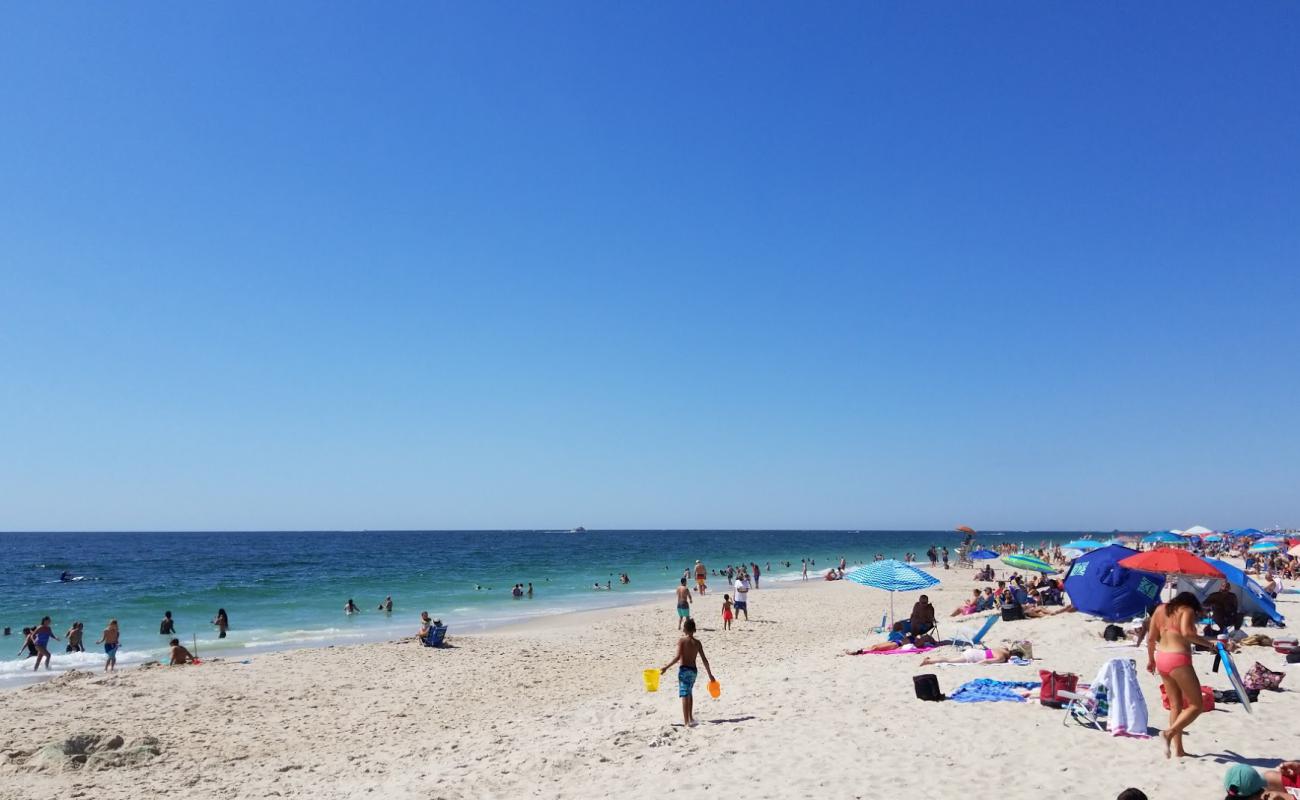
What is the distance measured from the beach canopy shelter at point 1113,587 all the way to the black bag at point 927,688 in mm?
8079

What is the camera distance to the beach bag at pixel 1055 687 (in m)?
8.84

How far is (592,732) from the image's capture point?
377 inches

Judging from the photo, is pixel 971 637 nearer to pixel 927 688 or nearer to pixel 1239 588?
pixel 927 688

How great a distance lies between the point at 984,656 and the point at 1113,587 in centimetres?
601

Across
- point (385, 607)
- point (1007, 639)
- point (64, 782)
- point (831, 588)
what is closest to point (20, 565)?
point (385, 607)

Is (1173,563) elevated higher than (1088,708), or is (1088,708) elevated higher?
(1173,563)

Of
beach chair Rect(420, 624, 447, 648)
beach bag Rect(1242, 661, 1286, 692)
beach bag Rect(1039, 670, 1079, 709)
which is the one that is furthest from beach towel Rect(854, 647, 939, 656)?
beach chair Rect(420, 624, 447, 648)

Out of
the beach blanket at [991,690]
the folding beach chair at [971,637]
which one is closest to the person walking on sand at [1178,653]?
the beach blanket at [991,690]

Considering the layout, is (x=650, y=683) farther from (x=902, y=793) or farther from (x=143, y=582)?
(x=143, y=582)

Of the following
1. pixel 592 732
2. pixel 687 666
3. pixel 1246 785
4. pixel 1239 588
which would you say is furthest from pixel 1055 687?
pixel 1239 588

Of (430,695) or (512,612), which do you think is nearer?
(430,695)

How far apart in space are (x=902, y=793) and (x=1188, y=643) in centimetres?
286

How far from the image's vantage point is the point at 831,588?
121ft

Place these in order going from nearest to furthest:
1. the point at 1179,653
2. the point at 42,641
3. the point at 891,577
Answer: the point at 1179,653 < the point at 891,577 < the point at 42,641
